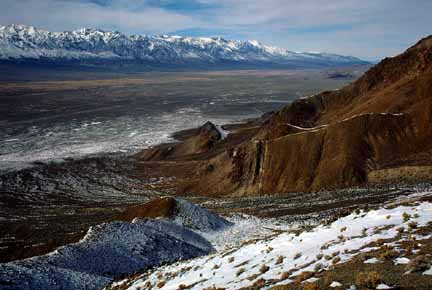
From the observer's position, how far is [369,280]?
10.0 m

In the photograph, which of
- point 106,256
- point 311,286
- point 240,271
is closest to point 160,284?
point 240,271

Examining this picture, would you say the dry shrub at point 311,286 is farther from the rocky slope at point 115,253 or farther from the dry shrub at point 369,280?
the rocky slope at point 115,253

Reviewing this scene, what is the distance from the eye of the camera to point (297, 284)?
11.4 metres

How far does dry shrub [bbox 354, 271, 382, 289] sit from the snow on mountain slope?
241 cm

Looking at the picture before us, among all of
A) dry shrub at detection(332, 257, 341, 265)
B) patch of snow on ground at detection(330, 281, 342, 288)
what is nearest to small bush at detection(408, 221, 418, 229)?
dry shrub at detection(332, 257, 341, 265)

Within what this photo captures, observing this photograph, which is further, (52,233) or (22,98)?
(22,98)

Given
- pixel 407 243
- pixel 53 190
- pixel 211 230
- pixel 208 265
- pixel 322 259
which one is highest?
pixel 407 243

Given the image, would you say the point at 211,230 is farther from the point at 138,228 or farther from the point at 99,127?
the point at 99,127

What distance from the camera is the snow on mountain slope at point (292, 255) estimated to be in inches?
538

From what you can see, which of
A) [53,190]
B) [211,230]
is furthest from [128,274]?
[53,190]

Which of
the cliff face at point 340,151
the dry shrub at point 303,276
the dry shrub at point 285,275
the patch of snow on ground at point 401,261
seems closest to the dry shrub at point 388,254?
the patch of snow on ground at point 401,261

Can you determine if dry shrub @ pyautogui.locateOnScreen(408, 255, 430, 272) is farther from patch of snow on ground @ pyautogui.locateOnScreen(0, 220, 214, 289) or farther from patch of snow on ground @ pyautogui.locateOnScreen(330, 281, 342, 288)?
patch of snow on ground @ pyautogui.locateOnScreen(0, 220, 214, 289)

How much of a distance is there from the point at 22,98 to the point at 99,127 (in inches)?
3576

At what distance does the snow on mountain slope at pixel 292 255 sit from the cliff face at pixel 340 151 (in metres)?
21.0
